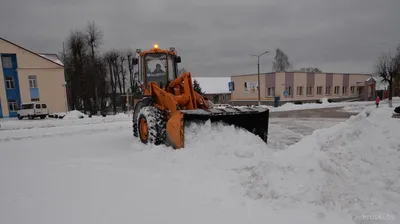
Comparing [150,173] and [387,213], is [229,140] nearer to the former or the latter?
[150,173]

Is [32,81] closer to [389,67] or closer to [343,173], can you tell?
[343,173]

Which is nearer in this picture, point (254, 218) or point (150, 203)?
point (254, 218)

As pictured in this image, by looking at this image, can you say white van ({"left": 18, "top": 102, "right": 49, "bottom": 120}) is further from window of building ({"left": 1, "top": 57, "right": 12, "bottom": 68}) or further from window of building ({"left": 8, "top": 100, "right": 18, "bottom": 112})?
window of building ({"left": 1, "top": 57, "right": 12, "bottom": 68})

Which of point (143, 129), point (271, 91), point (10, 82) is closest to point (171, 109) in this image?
point (143, 129)

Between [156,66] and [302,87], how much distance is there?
32.3 m

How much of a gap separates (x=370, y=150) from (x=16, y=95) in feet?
112

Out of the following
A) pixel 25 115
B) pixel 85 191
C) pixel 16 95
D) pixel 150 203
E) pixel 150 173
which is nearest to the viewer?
pixel 150 203

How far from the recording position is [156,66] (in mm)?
7773

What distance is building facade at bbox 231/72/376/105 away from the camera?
112 feet

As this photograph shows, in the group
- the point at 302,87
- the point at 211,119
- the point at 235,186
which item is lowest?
the point at 235,186

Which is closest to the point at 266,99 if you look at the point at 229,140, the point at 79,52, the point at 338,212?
the point at 79,52

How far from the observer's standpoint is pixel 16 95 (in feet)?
92.9

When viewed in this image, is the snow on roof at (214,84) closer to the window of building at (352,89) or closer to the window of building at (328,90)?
the window of building at (328,90)

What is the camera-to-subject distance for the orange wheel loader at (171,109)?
583 centimetres
